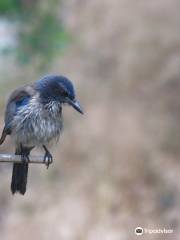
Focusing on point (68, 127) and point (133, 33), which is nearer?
point (68, 127)

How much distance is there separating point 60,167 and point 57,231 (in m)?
1.20

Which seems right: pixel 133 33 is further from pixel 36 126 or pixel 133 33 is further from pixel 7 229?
pixel 36 126

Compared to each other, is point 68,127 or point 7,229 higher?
point 68,127

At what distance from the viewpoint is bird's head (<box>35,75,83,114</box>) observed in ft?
20.9

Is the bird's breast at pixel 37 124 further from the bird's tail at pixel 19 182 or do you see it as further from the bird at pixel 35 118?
the bird's tail at pixel 19 182

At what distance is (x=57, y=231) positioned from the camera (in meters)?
10.9

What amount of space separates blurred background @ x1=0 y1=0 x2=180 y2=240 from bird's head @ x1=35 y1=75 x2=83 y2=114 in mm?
4293

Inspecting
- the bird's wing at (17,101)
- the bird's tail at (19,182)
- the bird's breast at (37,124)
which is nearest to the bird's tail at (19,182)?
the bird's tail at (19,182)

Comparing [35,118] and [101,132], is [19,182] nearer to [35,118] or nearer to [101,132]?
[35,118]

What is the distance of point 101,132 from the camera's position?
40.8 ft

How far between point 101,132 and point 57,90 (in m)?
5.93

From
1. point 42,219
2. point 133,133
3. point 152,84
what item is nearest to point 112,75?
point 152,84

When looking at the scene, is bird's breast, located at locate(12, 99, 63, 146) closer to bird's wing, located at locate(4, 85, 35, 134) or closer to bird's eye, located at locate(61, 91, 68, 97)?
bird's wing, located at locate(4, 85, 35, 134)

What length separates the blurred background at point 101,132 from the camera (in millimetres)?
11070
